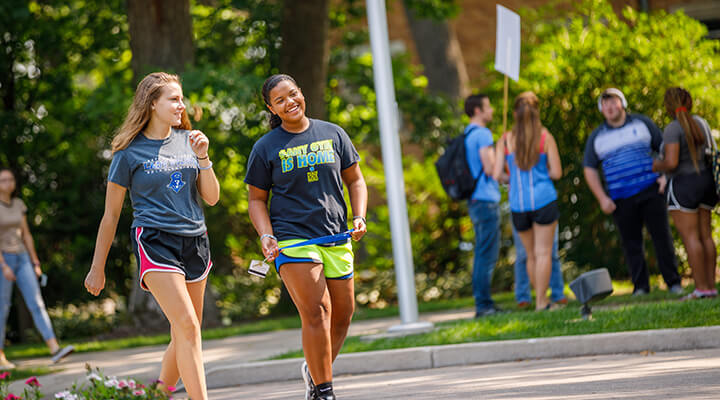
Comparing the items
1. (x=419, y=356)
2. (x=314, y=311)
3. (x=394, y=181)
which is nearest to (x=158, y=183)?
(x=314, y=311)

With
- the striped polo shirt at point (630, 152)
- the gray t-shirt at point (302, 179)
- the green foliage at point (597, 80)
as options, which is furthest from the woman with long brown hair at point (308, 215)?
the green foliage at point (597, 80)

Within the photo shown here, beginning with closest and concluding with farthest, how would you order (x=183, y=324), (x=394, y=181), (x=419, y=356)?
(x=183, y=324), (x=419, y=356), (x=394, y=181)

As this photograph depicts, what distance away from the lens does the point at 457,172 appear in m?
8.86

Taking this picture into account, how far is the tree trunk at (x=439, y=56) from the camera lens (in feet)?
56.5

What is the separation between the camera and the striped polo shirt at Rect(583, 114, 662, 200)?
897 cm

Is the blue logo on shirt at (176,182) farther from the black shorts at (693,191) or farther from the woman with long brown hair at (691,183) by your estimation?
the black shorts at (693,191)

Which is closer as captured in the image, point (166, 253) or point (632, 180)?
point (166, 253)

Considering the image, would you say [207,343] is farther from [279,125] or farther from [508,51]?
[279,125]

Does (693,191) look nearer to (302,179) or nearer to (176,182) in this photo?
(302,179)

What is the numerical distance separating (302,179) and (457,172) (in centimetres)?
384

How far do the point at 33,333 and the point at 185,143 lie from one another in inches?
377

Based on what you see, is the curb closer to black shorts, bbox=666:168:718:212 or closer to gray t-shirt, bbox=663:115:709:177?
black shorts, bbox=666:168:718:212

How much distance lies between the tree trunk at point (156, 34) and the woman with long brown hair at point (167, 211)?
7.02 m

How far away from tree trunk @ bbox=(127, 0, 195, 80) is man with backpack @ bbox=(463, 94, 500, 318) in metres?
4.74
